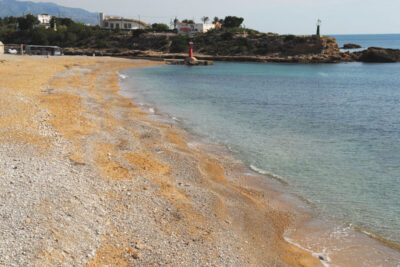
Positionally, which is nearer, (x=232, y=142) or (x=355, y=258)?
(x=355, y=258)

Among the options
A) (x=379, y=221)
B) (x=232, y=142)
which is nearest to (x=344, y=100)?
(x=232, y=142)

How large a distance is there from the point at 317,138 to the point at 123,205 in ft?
45.8

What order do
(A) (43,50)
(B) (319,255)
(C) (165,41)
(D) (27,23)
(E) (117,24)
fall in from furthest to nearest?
(E) (117,24) < (D) (27,23) < (C) (165,41) < (A) (43,50) < (B) (319,255)

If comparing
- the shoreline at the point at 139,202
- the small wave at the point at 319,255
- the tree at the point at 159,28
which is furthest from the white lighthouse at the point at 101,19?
the small wave at the point at 319,255

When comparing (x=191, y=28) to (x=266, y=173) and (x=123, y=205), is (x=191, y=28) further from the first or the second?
(x=123, y=205)

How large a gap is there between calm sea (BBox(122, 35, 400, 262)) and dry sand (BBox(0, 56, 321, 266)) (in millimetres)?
2236

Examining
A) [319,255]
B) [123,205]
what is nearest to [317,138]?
[319,255]

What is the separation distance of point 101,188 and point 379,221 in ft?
27.3

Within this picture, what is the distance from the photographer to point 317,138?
2061cm

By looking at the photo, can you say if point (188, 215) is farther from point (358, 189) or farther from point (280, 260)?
point (358, 189)

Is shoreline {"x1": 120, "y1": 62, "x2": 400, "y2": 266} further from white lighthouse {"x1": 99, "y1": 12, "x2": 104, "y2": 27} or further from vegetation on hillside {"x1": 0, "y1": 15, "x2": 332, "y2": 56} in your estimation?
white lighthouse {"x1": 99, "y1": 12, "x2": 104, "y2": 27}

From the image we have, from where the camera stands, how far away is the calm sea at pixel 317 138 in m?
12.4

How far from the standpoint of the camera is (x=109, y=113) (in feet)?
75.6

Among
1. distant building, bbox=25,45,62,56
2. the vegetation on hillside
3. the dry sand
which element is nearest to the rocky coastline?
the vegetation on hillside
